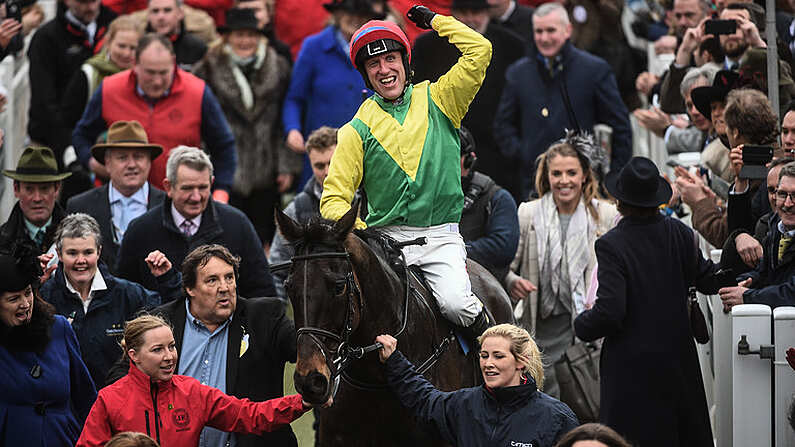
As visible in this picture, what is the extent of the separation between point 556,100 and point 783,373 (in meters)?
5.94

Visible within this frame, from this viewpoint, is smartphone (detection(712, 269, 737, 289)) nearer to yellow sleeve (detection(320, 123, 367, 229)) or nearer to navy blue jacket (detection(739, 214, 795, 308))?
navy blue jacket (detection(739, 214, 795, 308))

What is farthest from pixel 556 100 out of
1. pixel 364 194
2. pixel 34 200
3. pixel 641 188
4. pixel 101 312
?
pixel 101 312

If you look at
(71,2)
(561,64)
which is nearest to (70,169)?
(71,2)

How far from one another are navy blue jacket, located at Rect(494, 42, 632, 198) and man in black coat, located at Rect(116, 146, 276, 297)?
391 cm

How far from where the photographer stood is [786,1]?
1280 centimetres

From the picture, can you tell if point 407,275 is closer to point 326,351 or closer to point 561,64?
point 326,351

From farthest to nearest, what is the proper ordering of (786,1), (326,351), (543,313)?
(786,1) < (543,313) < (326,351)

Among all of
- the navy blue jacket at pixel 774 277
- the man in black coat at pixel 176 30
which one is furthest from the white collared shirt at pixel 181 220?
the man in black coat at pixel 176 30

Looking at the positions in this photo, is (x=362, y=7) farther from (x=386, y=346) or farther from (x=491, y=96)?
(x=386, y=346)

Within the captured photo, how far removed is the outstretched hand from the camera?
7.14 meters

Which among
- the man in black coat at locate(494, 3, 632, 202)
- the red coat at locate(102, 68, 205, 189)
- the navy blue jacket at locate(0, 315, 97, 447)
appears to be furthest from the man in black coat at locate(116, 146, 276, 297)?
the man in black coat at locate(494, 3, 632, 202)

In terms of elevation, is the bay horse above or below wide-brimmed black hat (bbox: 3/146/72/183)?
below

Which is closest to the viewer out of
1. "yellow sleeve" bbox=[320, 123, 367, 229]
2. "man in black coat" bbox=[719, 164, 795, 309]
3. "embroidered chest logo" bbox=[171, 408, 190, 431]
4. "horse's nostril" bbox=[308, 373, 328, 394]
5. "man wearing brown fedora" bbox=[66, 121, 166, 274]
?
"horse's nostril" bbox=[308, 373, 328, 394]

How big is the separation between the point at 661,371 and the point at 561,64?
5.84 metres
